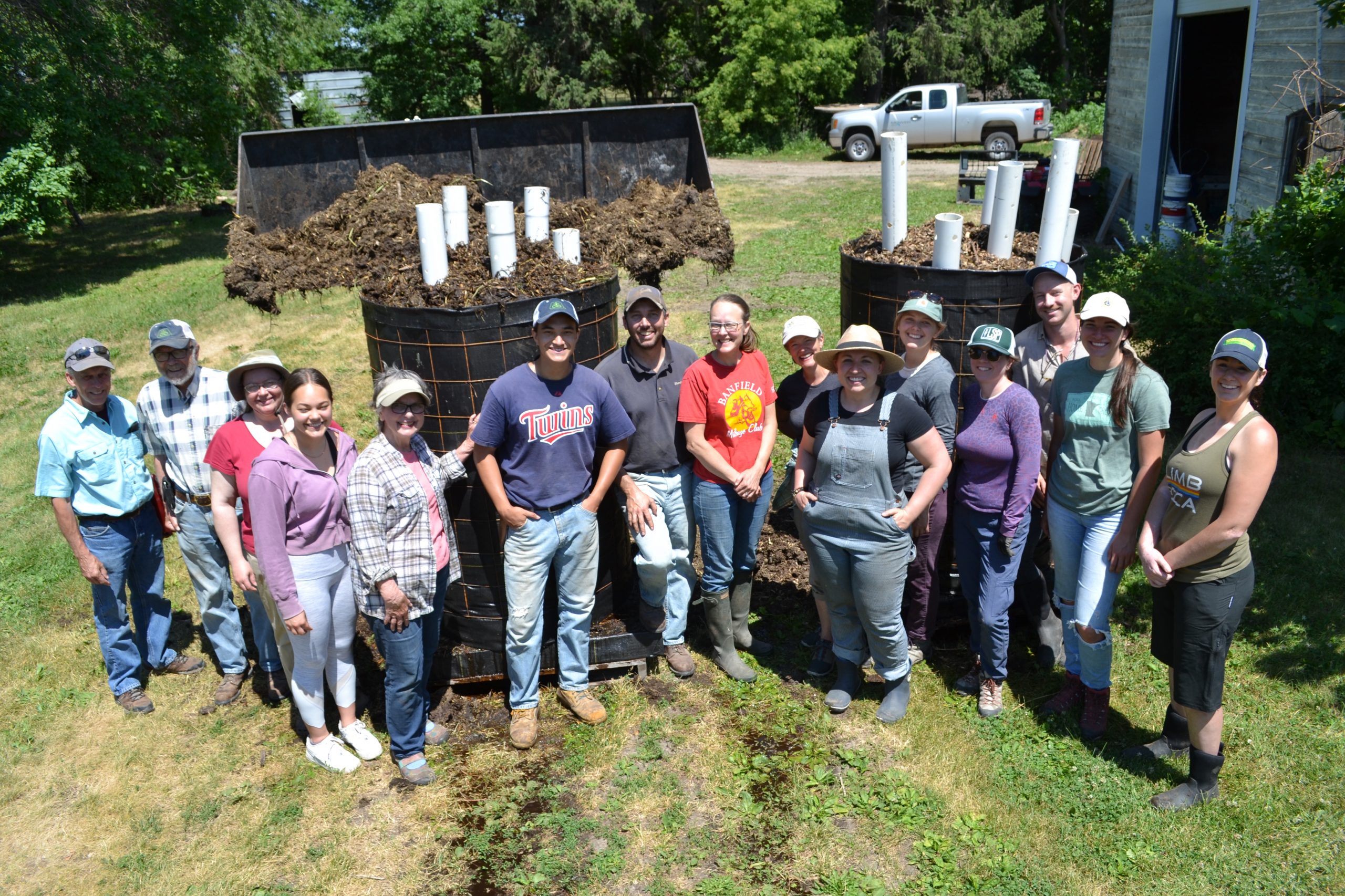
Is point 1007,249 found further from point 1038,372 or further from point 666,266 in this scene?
point 666,266

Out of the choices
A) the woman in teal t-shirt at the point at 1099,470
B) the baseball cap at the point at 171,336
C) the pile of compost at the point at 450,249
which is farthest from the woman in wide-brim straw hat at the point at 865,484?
the baseball cap at the point at 171,336

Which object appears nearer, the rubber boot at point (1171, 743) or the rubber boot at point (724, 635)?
Answer: the rubber boot at point (1171, 743)

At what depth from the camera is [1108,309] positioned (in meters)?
3.81

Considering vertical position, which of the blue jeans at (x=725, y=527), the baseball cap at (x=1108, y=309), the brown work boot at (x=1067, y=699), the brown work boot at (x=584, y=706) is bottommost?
the brown work boot at (x=584, y=706)

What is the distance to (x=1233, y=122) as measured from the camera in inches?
567

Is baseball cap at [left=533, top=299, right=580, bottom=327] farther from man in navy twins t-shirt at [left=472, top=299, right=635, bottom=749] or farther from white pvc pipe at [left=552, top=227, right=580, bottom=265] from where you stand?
white pvc pipe at [left=552, top=227, right=580, bottom=265]

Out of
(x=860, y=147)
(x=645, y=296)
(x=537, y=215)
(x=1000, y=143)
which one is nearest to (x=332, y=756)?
(x=645, y=296)

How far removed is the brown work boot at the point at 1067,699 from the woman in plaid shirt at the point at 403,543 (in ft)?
9.05

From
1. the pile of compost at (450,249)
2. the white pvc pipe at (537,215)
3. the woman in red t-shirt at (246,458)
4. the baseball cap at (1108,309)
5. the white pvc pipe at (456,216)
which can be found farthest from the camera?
the white pvc pipe at (537,215)

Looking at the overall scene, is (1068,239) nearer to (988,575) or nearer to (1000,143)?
(988,575)

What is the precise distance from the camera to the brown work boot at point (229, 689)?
4.86m

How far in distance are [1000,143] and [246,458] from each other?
21.9m

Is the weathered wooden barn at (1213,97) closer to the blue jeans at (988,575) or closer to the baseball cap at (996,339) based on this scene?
the baseball cap at (996,339)

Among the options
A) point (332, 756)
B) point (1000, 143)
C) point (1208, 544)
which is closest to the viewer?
point (1208, 544)
